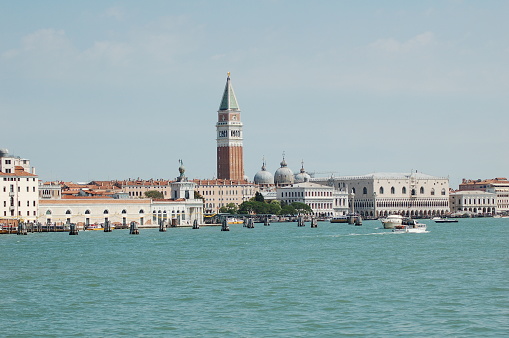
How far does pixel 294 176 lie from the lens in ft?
468

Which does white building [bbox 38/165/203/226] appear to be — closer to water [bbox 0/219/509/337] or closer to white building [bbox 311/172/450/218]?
water [bbox 0/219/509/337]

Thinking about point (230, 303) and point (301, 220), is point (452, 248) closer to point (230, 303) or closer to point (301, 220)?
point (230, 303)

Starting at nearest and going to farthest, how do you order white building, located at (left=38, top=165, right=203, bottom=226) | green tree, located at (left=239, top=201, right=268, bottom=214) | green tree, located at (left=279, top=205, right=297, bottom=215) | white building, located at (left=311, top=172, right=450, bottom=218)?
white building, located at (left=38, top=165, right=203, bottom=226)
green tree, located at (left=239, top=201, right=268, bottom=214)
green tree, located at (left=279, top=205, right=297, bottom=215)
white building, located at (left=311, top=172, right=450, bottom=218)

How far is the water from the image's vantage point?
20.7 meters

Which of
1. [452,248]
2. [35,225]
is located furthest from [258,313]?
[35,225]

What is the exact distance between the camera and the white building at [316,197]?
121 metres

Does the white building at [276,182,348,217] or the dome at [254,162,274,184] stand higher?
the dome at [254,162,274,184]

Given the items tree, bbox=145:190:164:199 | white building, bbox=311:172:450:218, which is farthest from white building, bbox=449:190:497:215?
tree, bbox=145:190:164:199

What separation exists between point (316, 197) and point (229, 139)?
12419 millimetres

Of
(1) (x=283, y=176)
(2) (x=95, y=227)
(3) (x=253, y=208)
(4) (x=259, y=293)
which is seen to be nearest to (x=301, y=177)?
(1) (x=283, y=176)

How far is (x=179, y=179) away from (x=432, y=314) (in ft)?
243

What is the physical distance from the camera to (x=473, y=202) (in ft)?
445

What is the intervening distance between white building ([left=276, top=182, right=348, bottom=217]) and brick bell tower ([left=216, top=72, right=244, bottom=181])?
5.91 meters

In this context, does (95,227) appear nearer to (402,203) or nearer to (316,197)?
(316,197)
